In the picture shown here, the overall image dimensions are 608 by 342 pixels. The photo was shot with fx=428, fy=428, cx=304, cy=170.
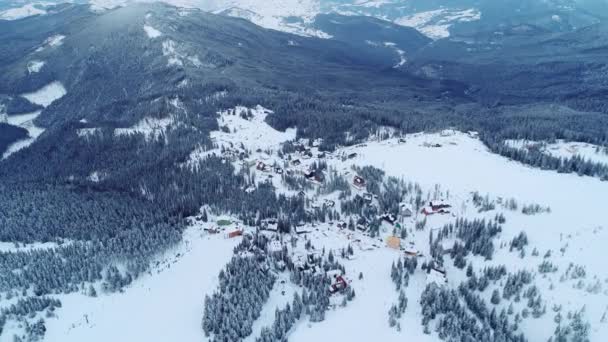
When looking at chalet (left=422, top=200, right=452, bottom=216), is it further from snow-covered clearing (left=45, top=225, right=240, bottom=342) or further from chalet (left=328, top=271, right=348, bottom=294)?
snow-covered clearing (left=45, top=225, right=240, bottom=342)

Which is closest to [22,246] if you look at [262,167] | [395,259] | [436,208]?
[262,167]

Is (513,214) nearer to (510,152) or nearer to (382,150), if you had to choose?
(510,152)

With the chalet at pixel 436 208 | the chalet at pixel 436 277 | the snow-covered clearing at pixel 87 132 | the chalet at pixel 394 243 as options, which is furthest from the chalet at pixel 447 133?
the snow-covered clearing at pixel 87 132

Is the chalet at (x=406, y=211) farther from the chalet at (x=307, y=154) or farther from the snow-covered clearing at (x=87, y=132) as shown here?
the snow-covered clearing at (x=87, y=132)

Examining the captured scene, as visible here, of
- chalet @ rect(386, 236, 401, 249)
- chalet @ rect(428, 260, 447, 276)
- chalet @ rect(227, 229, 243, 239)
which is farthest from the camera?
chalet @ rect(227, 229, 243, 239)

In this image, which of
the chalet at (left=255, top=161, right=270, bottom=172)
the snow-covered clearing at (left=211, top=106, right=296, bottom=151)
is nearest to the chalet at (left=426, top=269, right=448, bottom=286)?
the chalet at (left=255, top=161, right=270, bottom=172)
